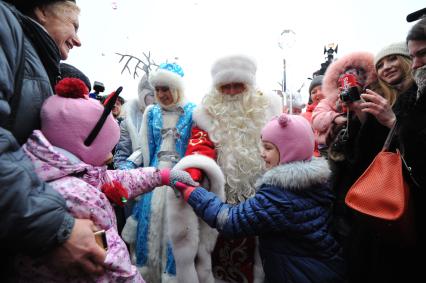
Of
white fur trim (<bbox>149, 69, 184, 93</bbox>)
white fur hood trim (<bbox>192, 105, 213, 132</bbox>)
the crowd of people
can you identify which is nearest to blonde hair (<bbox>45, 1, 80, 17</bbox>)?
the crowd of people

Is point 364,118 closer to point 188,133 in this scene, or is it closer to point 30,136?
point 188,133

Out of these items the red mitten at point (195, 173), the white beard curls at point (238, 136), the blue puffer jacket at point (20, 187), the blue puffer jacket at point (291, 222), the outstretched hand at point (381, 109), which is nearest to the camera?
the blue puffer jacket at point (20, 187)

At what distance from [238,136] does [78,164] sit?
1613mm

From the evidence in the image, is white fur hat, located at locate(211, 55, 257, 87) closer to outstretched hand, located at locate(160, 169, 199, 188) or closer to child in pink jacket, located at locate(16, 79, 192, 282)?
outstretched hand, located at locate(160, 169, 199, 188)

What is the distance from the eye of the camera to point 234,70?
2701 millimetres

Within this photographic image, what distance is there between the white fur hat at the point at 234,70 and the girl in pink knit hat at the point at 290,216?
0.96 metres

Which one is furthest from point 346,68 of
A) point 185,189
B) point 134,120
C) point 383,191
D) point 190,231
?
point 134,120

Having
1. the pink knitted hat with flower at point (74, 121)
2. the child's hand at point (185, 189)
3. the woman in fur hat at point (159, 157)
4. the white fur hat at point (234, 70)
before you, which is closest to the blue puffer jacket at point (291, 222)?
the child's hand at point (185, 189)

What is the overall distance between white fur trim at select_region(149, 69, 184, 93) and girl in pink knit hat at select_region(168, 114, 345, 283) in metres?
1.57

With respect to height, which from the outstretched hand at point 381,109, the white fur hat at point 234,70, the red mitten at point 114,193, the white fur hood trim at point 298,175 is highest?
the white fur hat at point 234,70

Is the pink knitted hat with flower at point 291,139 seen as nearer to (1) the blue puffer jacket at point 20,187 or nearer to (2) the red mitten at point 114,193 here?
(2) the red mitten at point 114,193

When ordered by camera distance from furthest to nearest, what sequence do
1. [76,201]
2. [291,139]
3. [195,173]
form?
[195,173], [291,139], [76,201]

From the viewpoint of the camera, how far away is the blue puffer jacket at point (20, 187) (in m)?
0.89

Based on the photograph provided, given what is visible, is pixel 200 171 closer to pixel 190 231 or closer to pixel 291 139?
pixel 190 231
